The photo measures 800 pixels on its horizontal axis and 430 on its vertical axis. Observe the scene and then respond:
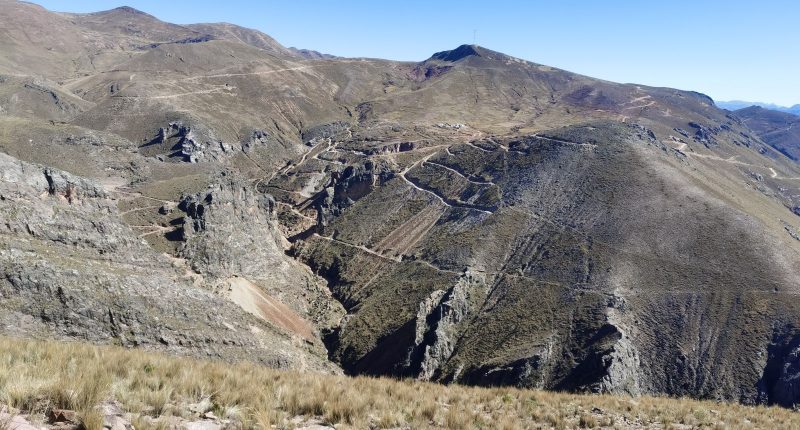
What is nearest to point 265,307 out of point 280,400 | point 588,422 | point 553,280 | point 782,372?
point 553,280

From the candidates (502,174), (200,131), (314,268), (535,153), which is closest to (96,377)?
(314,268)

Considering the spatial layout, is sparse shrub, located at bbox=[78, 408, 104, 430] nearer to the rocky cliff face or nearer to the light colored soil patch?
the rocky cliff face

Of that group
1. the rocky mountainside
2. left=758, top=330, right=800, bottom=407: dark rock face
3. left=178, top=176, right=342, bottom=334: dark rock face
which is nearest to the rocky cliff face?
the rocky mountainside

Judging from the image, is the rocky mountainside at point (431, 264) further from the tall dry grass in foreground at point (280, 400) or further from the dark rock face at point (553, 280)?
the tall dry grass in foreground at point (280, 400)

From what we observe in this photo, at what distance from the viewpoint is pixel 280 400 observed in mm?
11711

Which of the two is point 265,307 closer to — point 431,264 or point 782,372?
point 431,264

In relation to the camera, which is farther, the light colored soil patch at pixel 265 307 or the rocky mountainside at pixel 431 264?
the light colored soil patch at pixel 265 307

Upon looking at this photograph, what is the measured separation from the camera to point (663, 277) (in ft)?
187

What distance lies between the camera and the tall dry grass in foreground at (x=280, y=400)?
9.10 metres

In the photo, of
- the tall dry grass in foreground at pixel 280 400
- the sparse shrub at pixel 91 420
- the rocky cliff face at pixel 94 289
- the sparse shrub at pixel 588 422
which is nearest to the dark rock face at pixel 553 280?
the rocky cliff face at pixel 94 289

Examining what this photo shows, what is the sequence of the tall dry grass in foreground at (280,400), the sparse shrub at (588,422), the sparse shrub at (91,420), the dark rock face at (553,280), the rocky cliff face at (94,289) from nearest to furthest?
the sparse shrub at (91,420) → the tall dry grass in foreground at (280,400) → the sparse shrub at (588,422) → the rocky cliff face at (94,289) → the dark rock face at (553,280)

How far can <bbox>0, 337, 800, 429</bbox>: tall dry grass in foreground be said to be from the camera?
9102mm

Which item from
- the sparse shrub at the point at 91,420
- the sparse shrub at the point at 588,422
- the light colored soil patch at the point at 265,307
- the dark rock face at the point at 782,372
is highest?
the sparse shrub at the point at 91,420

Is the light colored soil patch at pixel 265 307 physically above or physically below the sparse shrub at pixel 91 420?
below
